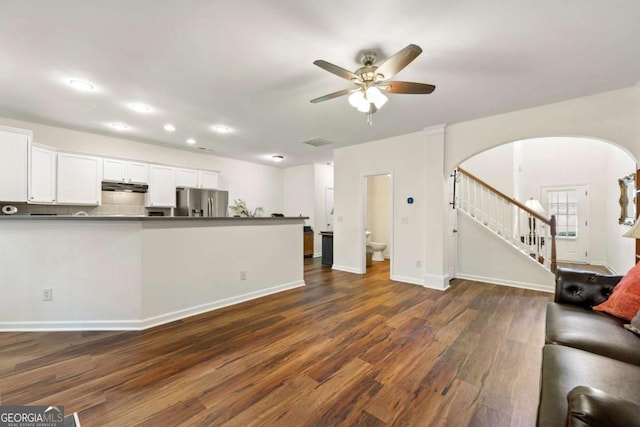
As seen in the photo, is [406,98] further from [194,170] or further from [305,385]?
[194,170]

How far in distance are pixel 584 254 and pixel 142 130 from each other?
9.79 metres

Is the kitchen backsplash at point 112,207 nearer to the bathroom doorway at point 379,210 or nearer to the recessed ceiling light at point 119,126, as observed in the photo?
the recessed ceiling light at point 119,126

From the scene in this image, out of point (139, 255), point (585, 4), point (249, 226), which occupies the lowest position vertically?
point (139, 255)

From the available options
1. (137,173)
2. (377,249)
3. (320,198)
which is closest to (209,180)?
(137,173)

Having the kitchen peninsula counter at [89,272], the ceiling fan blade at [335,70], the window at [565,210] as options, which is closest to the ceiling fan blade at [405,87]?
the ceiling fan blade at [335,70]

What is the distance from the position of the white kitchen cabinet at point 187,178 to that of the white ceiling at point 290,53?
5.66 ft

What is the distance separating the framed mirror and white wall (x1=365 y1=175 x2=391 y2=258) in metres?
4.22

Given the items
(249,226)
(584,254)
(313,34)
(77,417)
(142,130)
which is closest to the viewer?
(77,417)

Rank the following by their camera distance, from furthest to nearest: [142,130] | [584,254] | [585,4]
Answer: [584,254]
[142,130]
[585,4]

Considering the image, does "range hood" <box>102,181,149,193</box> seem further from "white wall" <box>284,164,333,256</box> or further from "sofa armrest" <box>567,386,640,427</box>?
"sofa armrest" <box>567,386,640,427</box>

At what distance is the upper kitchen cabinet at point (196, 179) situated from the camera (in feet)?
18.0

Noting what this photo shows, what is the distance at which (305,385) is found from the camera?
1.88 m

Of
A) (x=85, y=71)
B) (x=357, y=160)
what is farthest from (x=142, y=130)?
(x=357, y=160)

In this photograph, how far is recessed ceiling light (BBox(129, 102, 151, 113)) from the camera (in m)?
3.41
